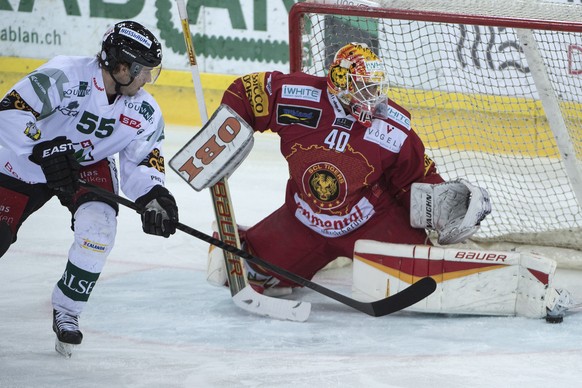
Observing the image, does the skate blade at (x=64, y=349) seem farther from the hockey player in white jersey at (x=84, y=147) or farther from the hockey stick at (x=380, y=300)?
the hockey stick at (x=380, y=300)

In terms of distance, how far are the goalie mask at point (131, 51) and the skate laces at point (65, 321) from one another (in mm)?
663

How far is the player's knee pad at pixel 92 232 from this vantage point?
2764 mm

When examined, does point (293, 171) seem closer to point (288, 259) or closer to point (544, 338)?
point (288, 259)

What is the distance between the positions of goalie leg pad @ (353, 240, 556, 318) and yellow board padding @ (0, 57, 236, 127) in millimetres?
3845

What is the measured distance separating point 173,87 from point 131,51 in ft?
13.9

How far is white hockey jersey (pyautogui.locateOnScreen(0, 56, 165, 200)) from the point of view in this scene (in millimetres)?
2707

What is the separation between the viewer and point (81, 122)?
2.86 meters

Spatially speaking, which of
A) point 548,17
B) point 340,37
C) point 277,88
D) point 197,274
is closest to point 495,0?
point 548,17

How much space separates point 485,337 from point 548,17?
125 cm

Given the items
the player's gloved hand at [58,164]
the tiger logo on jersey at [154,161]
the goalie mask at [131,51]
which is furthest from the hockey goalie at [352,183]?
the player's gloved hand at [58,164]

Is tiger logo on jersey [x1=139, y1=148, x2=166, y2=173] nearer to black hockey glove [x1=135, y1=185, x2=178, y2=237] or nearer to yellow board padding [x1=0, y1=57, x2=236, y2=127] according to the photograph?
black hockey glove [x1=135, y1=185, x2=178, y2=237]

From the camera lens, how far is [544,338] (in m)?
3.04

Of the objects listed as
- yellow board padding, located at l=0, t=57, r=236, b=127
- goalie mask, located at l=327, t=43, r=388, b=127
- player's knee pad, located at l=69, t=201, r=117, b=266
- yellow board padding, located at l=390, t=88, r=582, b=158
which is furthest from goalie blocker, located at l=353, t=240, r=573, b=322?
yellow board padding, located at l=0, t=57, r=236, b=127

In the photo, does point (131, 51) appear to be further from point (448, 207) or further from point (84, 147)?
point (448, 207)
